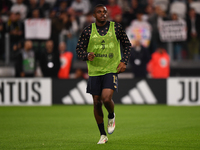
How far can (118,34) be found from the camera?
6.83 metres

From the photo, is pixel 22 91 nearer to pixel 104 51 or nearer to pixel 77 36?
pixel 77 36

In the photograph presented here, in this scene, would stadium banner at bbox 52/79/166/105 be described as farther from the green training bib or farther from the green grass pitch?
the green training bib

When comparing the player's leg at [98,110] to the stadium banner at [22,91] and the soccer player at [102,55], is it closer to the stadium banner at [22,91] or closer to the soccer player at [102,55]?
the soccer player at [102,55]

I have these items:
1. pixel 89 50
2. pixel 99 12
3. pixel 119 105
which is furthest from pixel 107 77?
pixel 119 105

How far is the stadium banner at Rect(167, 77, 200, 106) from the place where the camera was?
14602 mm

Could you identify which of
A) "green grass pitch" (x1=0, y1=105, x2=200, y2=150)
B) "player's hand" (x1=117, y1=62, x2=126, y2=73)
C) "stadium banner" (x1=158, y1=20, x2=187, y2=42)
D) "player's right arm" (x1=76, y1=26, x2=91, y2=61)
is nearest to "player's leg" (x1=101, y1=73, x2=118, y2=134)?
"player's hand" (x1=117, y1=62, x2=126, y2=73)

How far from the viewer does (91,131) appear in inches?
333

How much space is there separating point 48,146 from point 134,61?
31.3ft

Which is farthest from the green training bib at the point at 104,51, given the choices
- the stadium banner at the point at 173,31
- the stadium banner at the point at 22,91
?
the stadium banner at the point at 173,31

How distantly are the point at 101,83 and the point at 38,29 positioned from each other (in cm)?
929

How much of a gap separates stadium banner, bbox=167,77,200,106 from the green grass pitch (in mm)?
1919

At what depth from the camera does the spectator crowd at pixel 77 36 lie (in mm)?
15414

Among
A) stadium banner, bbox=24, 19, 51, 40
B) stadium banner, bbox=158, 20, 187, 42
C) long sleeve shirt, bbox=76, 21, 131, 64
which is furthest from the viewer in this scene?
stadium banner, bbox=24, 19, 51, 40

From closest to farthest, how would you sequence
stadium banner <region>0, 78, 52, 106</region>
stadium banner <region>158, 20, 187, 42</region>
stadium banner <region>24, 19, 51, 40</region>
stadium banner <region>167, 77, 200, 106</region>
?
stadium banner <region>167, 77, 200, 106</region>
stadium banner <region>0, 78, 52, 106</region>
stadium banner <region>158, 20, 187, 42</region>
stadium banner <region>24, 19, 51, 40</region>
